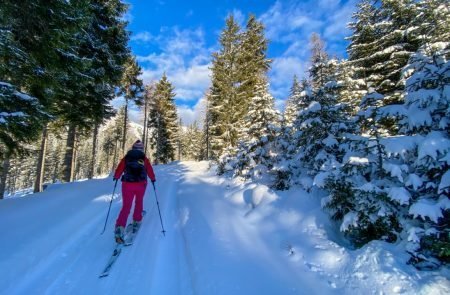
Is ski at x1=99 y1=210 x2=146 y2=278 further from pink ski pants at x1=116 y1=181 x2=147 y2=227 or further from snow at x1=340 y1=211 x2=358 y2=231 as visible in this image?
snow at x1=340 y1=211 x2=358 y2=231

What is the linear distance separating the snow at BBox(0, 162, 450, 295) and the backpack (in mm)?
1421

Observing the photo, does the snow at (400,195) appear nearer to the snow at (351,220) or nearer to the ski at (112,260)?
the snow at (351,220)

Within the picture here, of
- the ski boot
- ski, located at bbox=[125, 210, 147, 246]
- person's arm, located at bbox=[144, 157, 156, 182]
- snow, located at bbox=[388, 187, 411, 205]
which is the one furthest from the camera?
person's arm, located at bbox=[144, 157, 156, 182]

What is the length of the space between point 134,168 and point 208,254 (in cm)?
319

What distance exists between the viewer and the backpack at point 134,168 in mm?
7516

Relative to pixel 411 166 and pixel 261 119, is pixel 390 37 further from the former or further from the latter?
pixel 411 166

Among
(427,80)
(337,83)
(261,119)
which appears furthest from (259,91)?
(427,80)

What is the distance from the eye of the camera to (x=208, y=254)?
5945 millimetres

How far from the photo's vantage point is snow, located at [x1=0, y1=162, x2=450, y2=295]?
183 inches

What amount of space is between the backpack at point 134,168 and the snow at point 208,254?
4.66ft

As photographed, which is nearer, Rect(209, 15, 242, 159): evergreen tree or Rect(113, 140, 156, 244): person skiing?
Rect(113, 140, 156, 244): person skiing

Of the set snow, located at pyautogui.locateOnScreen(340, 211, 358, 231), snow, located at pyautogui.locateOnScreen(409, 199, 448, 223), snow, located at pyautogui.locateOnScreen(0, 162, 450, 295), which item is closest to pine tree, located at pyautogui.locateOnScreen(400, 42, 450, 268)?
snow, located at pyautogui.locateOnScreen(409, 199, 448, 223)

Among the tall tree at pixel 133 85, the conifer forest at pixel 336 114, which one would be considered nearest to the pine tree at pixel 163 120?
the tall tree at pixel 133 85

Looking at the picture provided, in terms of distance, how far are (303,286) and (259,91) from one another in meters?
9.54
